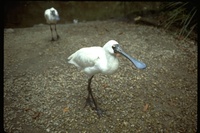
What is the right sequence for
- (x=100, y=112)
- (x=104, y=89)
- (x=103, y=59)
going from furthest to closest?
(x=104, y=89) < (x=100, y=112) < (x=103, y=59)

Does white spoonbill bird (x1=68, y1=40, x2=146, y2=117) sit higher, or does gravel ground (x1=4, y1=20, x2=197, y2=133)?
white spoonbill bird (x1=68, y1=40, x2=146, y2=117)

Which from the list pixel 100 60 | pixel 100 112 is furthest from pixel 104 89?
pixel 100 60

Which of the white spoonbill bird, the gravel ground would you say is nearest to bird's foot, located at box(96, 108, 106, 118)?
the gravel ground

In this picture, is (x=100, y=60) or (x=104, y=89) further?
(x=104, y=89)

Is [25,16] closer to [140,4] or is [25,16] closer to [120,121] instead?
[140,4]

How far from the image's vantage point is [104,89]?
377 centimetres

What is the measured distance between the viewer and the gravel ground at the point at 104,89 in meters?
3.11

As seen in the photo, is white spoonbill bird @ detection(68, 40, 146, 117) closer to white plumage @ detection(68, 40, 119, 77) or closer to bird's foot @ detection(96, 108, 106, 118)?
white plumage @ detection(68, 40, 119, 77)

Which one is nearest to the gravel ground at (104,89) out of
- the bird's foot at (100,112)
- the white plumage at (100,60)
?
the bird's foot at (100,112)

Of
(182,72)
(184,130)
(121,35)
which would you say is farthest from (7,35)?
(184,130)

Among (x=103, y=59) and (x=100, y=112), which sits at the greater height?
(x=103, y=59)

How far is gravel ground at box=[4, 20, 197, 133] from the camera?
10.2 ft

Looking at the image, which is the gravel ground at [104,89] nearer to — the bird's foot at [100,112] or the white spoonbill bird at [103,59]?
the bird's foot at [100,112]

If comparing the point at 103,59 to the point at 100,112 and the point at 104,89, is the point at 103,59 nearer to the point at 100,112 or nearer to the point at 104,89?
the point at 100,112
